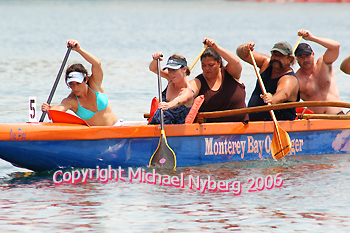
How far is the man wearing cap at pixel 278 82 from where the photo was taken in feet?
31.0

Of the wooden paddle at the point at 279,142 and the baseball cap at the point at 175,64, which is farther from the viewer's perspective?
the wooden paddle at the point at 279,142

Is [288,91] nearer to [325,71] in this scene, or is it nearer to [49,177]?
[325,71]

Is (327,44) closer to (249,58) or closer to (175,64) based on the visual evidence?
(249,58)

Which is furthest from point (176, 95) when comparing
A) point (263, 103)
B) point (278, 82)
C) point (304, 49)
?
point (304, 49)

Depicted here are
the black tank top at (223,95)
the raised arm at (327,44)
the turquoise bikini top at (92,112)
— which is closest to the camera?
the turquoise bikini top at (92,112)

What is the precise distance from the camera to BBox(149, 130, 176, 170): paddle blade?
28.4 feet

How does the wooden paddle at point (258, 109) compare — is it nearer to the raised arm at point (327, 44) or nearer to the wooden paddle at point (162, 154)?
the wooden paddle at point (162, 154)

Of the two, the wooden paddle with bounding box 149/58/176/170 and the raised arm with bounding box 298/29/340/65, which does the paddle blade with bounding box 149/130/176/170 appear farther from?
the raised arm with bounding box 298/29/340/65

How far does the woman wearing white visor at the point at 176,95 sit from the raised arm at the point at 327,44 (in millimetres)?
2048

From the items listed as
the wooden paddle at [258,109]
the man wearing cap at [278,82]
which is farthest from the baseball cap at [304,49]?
the wooden paddle at [258,109]

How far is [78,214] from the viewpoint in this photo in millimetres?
7094

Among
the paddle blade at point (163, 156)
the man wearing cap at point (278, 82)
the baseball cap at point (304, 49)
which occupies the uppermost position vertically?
the baseball cap at point (304, 49)

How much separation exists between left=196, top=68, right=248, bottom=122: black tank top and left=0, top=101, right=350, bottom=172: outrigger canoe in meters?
0.29

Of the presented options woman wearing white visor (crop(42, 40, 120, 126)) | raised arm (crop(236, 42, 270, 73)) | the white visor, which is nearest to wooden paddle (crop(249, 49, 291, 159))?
raised arm (crop(236, 42, 270, 73))
